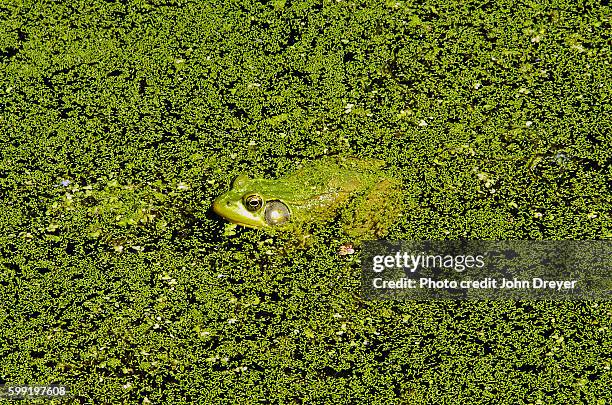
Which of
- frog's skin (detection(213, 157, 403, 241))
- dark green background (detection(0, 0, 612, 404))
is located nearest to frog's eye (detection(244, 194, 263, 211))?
frog's skin (detection(213, 157, 403, 241))

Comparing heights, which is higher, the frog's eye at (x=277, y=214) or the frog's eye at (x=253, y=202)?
the frog's eye at (x=253, y=202)

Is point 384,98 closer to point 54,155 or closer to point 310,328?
point 310,328

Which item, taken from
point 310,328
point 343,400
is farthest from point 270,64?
point 343,400

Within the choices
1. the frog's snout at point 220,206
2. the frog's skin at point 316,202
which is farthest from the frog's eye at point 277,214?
the frog's snout at point 220,206

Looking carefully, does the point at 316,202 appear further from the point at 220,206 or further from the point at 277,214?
the point at 220,206

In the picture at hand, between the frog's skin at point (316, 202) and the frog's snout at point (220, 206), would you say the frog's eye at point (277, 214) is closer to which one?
the frog's skin at point (316, 202)

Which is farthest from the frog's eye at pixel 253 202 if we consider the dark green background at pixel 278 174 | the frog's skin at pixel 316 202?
the dark green background at pixel 278 174

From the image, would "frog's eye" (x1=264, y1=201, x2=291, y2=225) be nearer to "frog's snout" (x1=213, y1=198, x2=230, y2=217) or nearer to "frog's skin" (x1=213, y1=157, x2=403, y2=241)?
"frog's skin" (x1=213, y1=157, x2=403, y2=241)

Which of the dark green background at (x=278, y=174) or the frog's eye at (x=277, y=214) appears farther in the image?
→ the frog's eye at (x=277, y=214)
